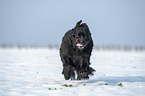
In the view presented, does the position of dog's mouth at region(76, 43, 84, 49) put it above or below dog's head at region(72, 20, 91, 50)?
below

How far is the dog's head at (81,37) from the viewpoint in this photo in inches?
275

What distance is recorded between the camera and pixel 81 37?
6.98 metres

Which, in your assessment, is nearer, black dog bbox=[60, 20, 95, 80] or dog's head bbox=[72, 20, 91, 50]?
dog's head bbox=[72, 20, 91, 50]

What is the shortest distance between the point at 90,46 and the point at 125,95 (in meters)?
2.34

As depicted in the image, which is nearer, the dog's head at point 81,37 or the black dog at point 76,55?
the dog's head at point 81,37

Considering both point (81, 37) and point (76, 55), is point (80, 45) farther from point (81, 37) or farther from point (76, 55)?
point (76, 55)

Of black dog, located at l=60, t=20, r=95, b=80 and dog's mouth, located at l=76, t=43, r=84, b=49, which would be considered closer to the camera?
dog's mouth, located at l=76, t=43, r=84, b=49

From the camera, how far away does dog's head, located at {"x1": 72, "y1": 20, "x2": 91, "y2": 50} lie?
6980mm

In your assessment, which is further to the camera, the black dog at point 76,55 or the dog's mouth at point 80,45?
the black dog at point 76,55

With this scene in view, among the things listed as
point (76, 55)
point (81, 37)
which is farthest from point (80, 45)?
point (76, 55)

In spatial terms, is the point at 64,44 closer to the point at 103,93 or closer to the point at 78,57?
the point at 78,57

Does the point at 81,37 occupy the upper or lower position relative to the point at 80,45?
upper

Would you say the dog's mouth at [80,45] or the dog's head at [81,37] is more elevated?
the dog's head at [81,37]

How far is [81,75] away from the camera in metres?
7.54
